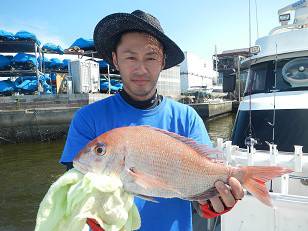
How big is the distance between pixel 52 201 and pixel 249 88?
18.3 feet

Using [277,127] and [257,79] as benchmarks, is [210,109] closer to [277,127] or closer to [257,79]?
[257,79]

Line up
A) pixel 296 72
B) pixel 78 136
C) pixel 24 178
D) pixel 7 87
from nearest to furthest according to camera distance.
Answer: pixel 78 136, pixel 296 72, pixel 24 178, pixel 7 87

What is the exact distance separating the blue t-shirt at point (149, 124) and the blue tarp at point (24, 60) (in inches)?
944

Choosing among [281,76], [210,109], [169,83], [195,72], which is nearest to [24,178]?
[281,76]

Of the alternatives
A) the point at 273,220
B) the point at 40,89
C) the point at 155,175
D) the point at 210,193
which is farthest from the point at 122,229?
the point at 40,89

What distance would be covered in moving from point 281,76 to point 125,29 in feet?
15.2

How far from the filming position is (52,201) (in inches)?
69.5

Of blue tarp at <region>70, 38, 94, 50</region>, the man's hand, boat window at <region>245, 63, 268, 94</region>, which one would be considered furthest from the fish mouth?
blue tarp at <region>70, 38, 94, 50</region>

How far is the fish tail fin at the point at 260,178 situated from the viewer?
6.54ft

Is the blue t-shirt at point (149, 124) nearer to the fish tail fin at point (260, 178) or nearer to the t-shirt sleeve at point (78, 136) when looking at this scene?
the t-shirt sleeve at point (78, 136)

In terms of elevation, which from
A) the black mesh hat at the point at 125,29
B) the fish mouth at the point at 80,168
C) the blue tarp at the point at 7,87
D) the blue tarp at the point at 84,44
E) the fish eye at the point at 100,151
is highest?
the blue tarp at the point at 84,44

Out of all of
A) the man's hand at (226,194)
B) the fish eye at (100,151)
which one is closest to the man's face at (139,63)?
the fish eye at (100,151)

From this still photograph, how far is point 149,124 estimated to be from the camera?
236 centimetres

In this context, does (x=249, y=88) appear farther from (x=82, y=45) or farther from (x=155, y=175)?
(x=82, y=45)
